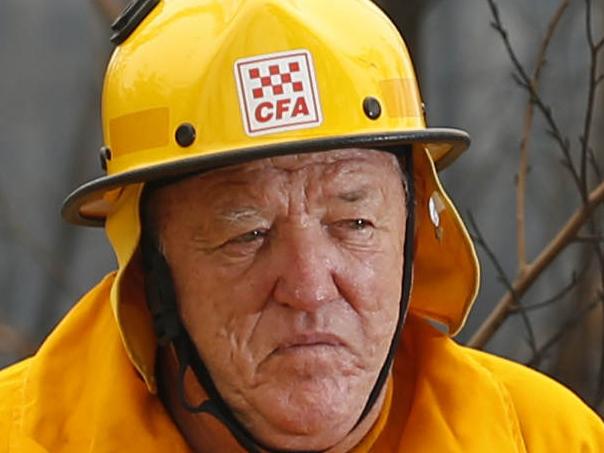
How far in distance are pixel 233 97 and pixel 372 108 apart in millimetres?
257

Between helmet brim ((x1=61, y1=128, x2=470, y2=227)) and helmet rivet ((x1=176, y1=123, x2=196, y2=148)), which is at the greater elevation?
helmet rivet ((x1=176, y1=123, x2=196, y2=148))

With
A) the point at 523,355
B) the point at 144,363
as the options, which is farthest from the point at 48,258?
the point at 144,363

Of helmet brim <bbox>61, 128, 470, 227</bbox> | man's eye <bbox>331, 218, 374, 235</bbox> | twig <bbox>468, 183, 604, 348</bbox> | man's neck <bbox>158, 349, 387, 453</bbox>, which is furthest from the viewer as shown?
twig <bbox>468, 183, 604, 348</bbox>

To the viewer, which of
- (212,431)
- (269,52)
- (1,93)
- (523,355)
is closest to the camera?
(269,52)

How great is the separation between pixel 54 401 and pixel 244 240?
0.49 m

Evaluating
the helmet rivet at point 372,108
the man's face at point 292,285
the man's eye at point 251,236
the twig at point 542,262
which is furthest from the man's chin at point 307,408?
the twig at point 542,262

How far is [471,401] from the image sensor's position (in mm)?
3395

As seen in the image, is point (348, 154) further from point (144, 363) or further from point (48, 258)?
point (48, 258)

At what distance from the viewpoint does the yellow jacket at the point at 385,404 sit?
324cm

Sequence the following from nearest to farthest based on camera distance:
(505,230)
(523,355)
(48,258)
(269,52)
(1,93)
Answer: (269,52), (48,258), (523,355), (1,93), (505,230)

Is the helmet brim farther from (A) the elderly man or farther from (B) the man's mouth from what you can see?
(B) the man's mouth

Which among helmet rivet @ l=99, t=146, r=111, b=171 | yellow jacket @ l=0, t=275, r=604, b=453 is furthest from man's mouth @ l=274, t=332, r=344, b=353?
helmet rivet @ l=99, t=146, r=111, b=171

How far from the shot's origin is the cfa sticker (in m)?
3.08

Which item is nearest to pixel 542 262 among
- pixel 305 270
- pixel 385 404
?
pixel 385 404
